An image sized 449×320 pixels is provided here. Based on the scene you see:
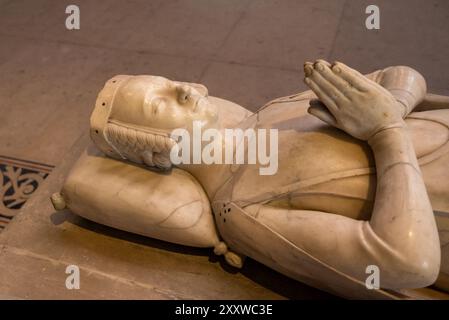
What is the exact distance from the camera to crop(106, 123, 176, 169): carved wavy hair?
197 centimetres

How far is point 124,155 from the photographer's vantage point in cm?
220

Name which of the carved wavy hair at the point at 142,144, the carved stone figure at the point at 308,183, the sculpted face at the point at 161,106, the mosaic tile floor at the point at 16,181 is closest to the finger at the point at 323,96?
the carved stone figure at the point at 308,183

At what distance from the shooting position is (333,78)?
1775mm

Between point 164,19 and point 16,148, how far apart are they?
205cm

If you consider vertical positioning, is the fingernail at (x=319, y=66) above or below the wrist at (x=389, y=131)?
above

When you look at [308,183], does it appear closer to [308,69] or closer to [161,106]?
[308,69]

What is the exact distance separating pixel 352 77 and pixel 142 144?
99cm

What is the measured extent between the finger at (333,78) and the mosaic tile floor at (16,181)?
2042 millimetres

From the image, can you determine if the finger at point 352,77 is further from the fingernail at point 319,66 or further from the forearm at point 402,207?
the forearm at point 402,207

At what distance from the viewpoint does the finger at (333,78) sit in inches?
69.3

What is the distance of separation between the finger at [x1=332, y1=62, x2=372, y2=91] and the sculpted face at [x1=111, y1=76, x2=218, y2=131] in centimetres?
59

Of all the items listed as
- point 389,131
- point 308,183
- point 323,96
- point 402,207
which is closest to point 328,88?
point 323,96

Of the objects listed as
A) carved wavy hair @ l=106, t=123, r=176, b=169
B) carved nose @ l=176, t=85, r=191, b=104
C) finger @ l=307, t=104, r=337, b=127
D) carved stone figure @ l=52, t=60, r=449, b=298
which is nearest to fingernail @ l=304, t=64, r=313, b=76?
carved stone figure @ l=52, t=60, r=449, b=298
